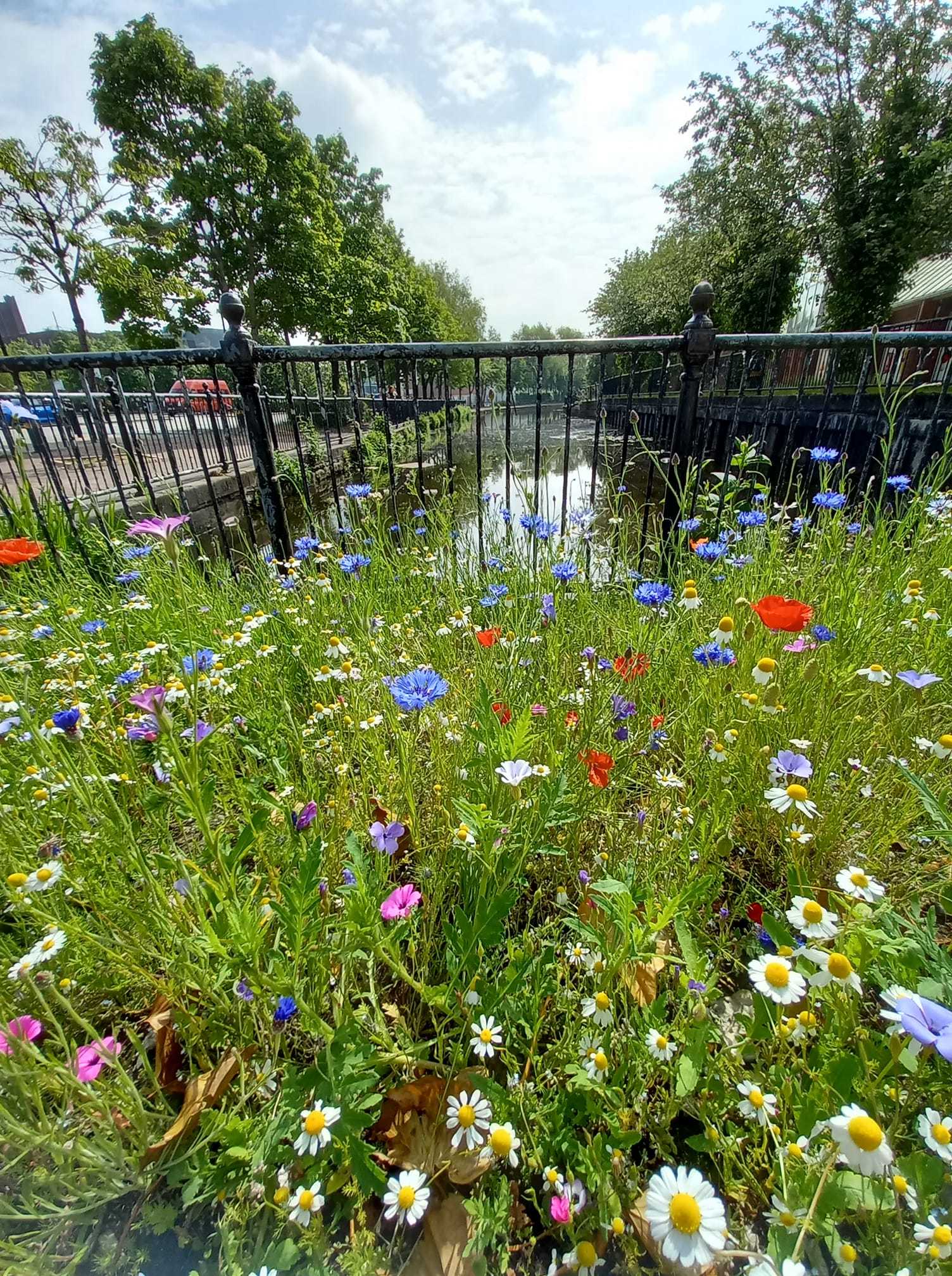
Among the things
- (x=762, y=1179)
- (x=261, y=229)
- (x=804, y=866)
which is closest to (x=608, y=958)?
(x=762, y=1179)

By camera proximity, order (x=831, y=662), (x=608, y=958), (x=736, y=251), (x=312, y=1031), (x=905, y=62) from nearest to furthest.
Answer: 1. (x=312, y=1031)
2. (x=608, y=958)
3. (x=831, y=662)
4. (x=905, y=62)
5. (x=736, y=251)

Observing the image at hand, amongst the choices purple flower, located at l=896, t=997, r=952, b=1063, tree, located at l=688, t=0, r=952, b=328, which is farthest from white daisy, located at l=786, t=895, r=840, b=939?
tree, located at l=688, t=0, r=952, b=328

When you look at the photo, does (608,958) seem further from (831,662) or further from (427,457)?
(427,457)

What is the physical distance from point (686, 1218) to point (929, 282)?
41.2 meters

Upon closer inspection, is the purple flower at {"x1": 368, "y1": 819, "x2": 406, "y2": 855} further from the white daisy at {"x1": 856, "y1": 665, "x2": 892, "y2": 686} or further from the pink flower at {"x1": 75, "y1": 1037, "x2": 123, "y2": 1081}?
the white daisy at {"x1": 856, "y1": 665, "x2": 892, "y2": 686}

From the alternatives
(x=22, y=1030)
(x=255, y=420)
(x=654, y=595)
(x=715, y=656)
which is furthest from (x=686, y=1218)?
(x=255, y=420)

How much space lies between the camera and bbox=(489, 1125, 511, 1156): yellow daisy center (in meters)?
0.82

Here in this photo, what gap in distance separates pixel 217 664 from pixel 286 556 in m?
1.57

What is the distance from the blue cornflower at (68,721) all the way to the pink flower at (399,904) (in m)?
0.74

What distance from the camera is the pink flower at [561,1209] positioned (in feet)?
2.82

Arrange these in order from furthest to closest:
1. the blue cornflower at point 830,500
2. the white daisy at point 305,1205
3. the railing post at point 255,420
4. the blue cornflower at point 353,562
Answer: the railing post at point 255,420, the blue cornflower at point 830,500, the blue cornflower at point 353,562, the white daisy at point 305,1205

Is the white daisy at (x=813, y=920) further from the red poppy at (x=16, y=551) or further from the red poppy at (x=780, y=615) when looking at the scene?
the red poppy at (x=16, y=551)

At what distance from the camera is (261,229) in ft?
75.9

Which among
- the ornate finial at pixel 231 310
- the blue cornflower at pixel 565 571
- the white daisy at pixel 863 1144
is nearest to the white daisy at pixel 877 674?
the blue cornflower at pixel 565 571
